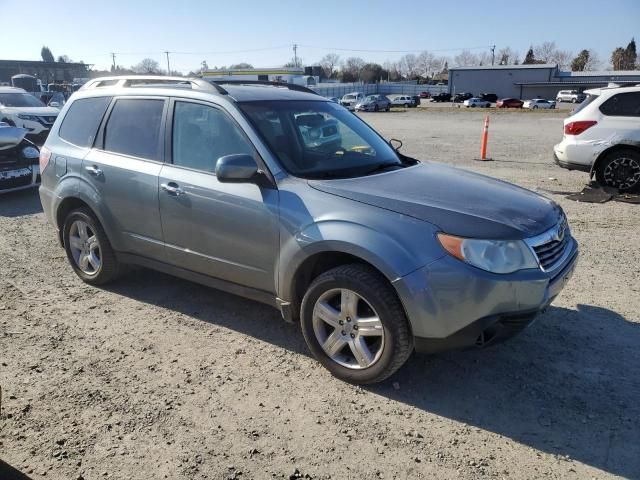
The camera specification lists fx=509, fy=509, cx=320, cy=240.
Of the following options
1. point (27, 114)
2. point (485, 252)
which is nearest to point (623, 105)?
point (485, 252)

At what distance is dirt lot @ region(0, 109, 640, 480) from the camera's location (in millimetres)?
2684

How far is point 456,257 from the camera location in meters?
2.88

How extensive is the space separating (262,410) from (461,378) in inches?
53.4

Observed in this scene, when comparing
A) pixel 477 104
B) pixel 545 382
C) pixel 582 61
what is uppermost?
Answer: pixel 582 61

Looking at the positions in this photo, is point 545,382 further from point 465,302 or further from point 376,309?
point 376,309

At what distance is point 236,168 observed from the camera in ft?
11.1

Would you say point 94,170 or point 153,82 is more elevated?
point 153,82

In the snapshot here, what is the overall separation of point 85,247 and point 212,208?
6.33ft

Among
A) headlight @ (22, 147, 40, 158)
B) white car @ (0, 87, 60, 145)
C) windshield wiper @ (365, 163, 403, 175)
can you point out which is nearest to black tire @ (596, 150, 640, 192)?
windshield wiper @ (365, 163, 403, 175)

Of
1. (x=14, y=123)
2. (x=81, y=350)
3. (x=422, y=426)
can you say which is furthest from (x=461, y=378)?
(x=14, y=123)

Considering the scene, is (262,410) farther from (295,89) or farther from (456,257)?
(295,89)

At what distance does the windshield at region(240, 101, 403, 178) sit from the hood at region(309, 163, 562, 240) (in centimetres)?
24

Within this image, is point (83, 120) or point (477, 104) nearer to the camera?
point (83, 120)

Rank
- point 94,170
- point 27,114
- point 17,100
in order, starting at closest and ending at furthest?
point 94,170
point 27,114
point 17,100
